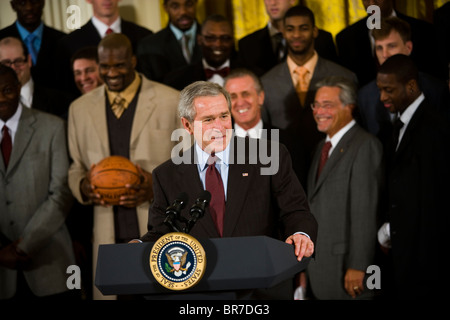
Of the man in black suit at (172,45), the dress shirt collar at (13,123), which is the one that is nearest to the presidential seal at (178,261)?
the dress shirt collar at (13,123)

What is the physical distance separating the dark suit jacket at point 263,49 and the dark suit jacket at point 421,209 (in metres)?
0.97

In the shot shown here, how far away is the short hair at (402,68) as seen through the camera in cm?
390

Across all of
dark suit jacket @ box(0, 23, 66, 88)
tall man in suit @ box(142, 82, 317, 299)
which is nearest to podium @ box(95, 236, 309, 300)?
tall man in suit @ box(142, 82, 317, 299)

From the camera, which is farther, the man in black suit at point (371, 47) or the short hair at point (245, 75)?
the man in black suit at point (371, 47)

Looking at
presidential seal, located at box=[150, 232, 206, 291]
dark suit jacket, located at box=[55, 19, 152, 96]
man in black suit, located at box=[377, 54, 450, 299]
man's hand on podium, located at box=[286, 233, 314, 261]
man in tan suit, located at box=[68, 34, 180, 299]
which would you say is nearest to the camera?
presidential seal, located at box=[150, 232, 206, 291]

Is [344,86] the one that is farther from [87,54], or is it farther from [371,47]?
[87,54]

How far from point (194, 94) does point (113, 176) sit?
134 cm

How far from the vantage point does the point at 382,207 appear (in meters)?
3.94

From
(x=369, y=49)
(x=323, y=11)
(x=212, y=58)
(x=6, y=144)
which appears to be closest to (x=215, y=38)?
(x=212, y=58)

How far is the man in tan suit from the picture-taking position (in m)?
4.14

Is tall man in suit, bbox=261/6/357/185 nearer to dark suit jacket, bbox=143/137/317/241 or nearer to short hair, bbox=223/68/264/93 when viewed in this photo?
short hair, bbox=223/68/264/93

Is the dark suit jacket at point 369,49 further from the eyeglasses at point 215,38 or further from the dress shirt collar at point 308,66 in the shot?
the eyeglasses at point 215,38

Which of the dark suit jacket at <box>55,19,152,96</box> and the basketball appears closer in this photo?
the basketball

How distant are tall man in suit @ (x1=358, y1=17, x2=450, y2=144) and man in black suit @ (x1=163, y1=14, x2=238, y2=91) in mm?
883
